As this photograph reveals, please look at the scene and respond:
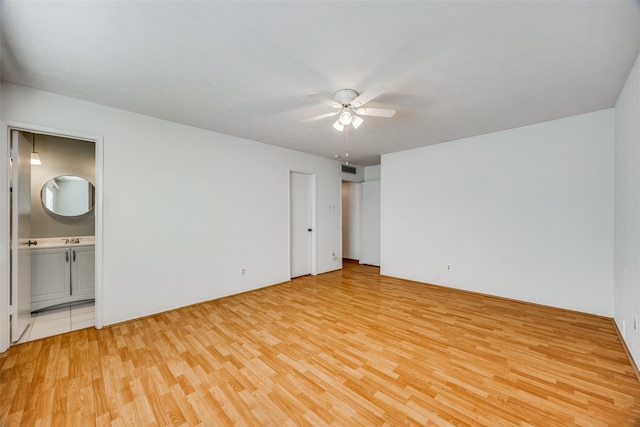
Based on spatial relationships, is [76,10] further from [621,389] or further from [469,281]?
[469,281]

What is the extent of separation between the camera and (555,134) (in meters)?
3.27

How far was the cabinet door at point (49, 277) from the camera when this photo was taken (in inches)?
124

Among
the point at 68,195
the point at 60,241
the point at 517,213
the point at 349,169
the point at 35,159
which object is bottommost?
the point at 60,241

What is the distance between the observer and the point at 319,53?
6.11 feet

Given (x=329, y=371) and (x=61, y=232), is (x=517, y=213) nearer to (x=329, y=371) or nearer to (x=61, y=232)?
(x=329, y=371)

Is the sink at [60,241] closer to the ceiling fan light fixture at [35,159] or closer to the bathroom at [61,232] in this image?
the bathroom at [61,232]

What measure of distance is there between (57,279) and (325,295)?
375 centimetres

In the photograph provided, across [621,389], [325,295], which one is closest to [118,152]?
[325,295]

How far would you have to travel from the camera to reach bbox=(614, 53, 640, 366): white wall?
6.54 feet

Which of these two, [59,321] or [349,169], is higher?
[349,169]

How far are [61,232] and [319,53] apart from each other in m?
4.54

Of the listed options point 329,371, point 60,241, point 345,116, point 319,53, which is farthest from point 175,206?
point 329,371

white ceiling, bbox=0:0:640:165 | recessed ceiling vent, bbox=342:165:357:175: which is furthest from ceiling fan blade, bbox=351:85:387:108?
recessed ceiling vent, bbox=342:165:357:175

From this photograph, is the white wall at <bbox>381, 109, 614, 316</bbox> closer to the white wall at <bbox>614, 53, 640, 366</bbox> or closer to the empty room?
the empty room
